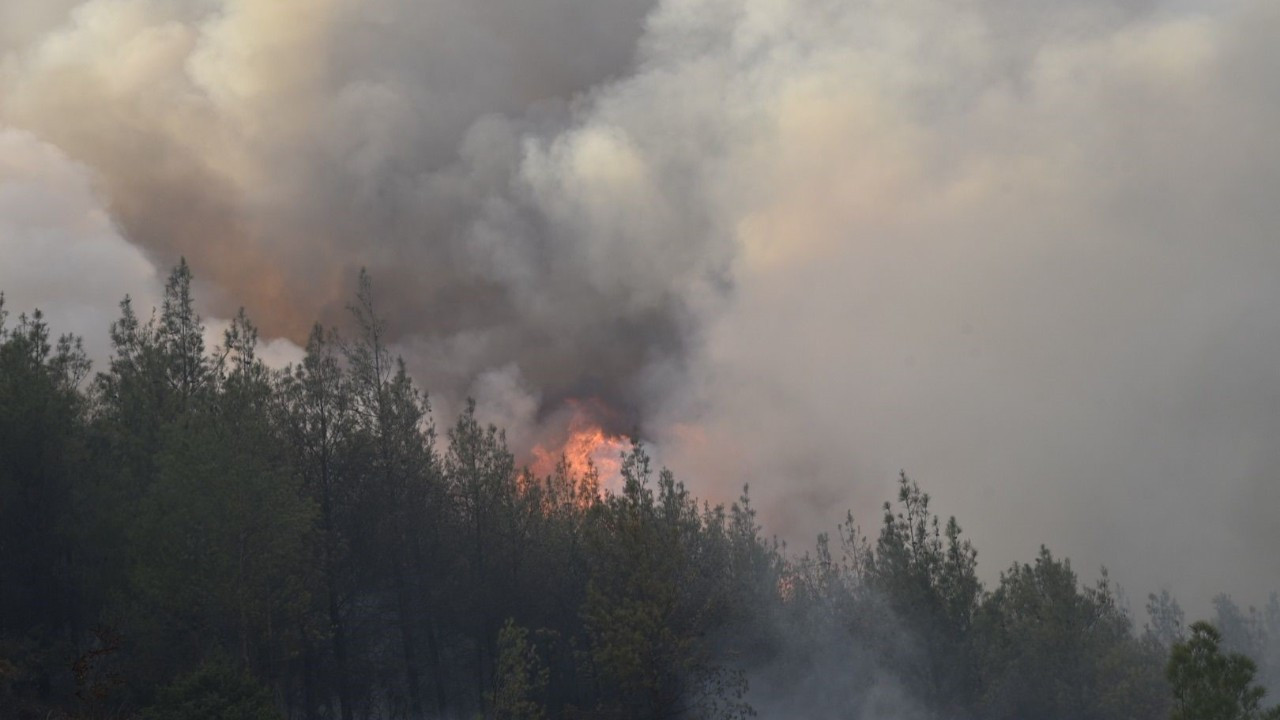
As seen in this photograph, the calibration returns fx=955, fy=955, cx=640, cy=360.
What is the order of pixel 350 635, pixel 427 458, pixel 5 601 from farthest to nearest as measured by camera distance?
pixel 427 458, pixel 350 635, pixel 5 601

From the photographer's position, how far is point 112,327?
46.0 meters

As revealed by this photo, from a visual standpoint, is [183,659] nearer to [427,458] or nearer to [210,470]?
[210,470]

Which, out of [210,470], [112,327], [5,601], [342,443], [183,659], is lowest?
[183,659]

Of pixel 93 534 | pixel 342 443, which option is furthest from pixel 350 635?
pixel 93 534

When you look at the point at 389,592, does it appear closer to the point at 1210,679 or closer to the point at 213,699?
the point at 213,699

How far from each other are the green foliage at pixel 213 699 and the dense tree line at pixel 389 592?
7 centimetres

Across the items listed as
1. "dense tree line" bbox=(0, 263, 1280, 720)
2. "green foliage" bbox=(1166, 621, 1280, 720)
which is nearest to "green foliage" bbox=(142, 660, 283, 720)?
"dense tree line" bbox=(0, 263, 1280, 720)

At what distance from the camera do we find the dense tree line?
34156mm

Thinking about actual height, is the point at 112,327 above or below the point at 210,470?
above

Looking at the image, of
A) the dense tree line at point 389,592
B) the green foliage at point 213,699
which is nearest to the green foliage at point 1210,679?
the dense tree line at point 389,592

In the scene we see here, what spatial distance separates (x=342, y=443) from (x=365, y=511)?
13.3 feet

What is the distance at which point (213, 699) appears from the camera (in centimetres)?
2577

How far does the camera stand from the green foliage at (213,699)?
25.6 meters

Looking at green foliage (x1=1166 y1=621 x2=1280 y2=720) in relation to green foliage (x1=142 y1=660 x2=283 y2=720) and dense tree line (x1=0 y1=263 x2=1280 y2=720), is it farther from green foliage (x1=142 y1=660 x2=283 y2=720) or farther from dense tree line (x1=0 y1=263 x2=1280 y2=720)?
green foliage (x1=142 y1=660 x2=283 y2=720)
